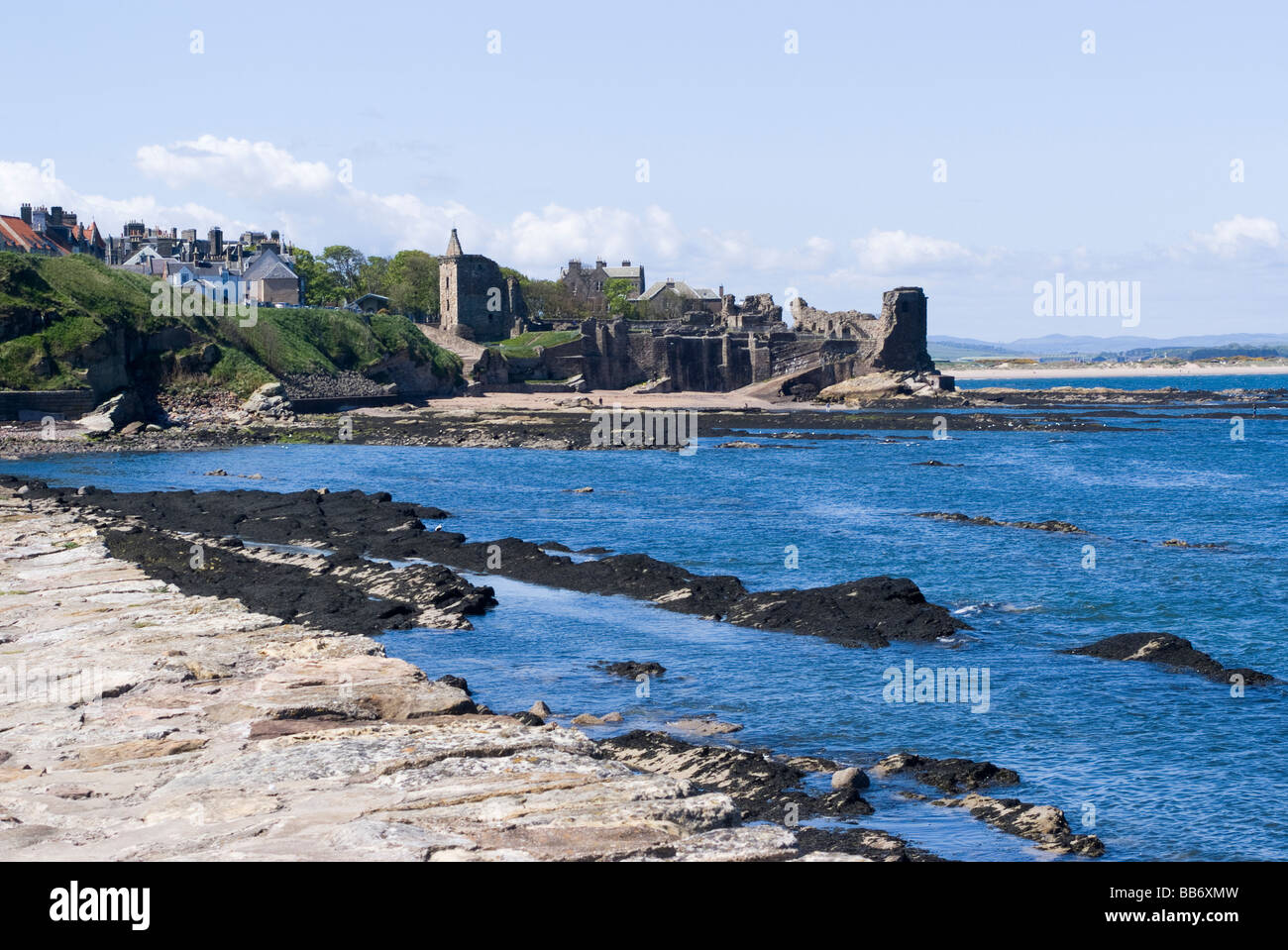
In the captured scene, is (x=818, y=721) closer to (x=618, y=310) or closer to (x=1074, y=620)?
(x=1074, y=620)

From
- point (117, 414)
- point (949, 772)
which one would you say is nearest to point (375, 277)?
point (117, 414)

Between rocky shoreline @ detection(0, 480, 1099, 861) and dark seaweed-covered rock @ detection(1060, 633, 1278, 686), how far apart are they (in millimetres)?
8014

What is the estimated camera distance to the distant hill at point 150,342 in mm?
77250

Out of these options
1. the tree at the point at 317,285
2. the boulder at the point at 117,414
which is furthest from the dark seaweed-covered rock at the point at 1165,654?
the tree at the point at 317,285

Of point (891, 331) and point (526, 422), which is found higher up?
point (891, 331)

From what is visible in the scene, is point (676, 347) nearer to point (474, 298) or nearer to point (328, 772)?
point (474, 298)

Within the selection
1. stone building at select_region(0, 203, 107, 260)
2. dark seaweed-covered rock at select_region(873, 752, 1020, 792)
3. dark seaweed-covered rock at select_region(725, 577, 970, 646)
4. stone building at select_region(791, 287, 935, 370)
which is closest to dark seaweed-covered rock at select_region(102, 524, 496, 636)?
dark seaweed-covered rock at select_region(725, 577, 970, 646)

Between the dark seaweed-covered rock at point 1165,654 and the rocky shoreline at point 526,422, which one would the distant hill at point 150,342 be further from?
the dark seaweed-covered rock at point 1165,654

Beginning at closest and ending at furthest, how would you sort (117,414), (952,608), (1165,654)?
1. (1165,654)
2. (952,608)
3. (117,414)

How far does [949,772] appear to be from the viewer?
53.1ft

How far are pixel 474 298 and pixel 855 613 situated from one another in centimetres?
9809

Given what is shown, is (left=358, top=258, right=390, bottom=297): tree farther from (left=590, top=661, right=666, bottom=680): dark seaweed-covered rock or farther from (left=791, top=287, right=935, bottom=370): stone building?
(left=590, top=661, right=666, bottom=680): dark seaweed-covered rock

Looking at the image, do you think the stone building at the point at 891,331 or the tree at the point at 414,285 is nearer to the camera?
the stone building at the point at 891,331

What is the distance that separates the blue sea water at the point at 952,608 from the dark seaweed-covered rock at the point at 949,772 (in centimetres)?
32
